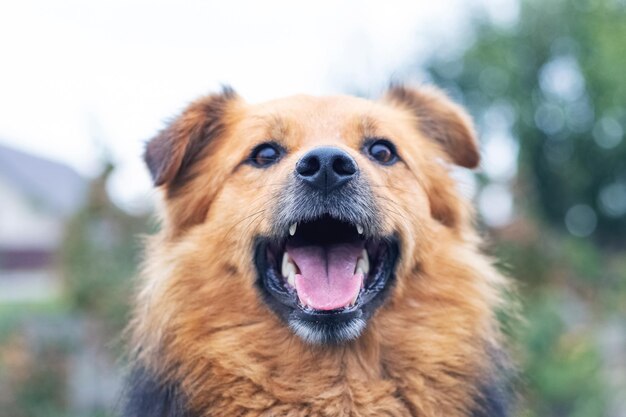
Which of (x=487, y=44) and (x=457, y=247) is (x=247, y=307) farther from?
(x=487, y=44)

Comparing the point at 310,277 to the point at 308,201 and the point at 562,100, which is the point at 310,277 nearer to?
the point at 308,201

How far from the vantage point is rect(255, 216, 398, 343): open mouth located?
3.41 meters

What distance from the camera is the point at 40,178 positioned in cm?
3500

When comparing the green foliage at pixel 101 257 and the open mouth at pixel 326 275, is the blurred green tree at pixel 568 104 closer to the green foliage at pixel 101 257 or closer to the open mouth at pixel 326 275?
the green foliage at pixel 101 257

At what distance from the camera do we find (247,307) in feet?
12.2

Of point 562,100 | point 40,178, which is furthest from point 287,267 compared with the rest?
point 40,178

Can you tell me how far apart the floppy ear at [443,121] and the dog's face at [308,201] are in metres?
0.01

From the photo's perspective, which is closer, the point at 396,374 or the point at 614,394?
the point at 396,374

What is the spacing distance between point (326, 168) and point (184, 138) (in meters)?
1.10

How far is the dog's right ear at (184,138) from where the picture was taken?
4.04m

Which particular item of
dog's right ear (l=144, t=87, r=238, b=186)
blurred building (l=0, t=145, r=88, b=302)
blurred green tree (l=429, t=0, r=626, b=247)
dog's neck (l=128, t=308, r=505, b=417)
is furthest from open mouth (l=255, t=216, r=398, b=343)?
blurred building (l=0, t=145, r=88, b=302)

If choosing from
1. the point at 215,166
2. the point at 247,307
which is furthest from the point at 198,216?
the point at 247,307

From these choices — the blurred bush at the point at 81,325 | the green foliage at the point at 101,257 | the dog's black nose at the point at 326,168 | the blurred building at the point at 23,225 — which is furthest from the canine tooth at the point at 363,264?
the blurred building at the point at 23,225

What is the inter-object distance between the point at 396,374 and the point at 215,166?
150cm
